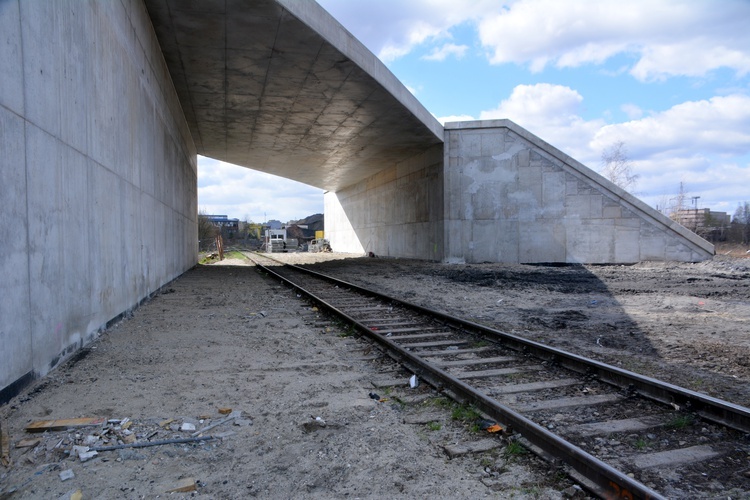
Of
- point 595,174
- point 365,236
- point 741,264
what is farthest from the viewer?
point 365,236

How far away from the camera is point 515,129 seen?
21.8 m

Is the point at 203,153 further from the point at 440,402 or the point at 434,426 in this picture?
the point at 434,426

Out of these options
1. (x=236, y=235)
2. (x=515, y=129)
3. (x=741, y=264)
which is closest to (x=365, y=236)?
(x=515, y=129)

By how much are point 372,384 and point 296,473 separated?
195 centimetres

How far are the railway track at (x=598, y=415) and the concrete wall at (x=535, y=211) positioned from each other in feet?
53.4

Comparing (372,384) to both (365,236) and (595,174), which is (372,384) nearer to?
(595,174)

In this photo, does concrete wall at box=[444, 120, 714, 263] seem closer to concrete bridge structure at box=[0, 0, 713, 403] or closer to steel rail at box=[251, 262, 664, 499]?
concrete bridge structure at box=[0, 0, 713, 403]

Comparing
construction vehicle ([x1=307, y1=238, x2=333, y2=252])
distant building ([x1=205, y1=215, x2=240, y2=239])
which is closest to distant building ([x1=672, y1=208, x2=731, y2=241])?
construction vehicle ([x1=307, y1=238, x2=333, y2=252])

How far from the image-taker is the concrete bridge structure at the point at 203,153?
466 centimetres

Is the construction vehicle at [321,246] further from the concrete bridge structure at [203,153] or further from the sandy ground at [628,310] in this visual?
the sandy ground at [628,310]

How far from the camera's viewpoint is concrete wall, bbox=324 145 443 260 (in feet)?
79.5

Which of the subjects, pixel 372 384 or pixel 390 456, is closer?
pixel 390 456

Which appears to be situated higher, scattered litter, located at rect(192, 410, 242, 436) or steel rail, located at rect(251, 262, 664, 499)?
steel rail, located at rect(251, 262, 664, 499)

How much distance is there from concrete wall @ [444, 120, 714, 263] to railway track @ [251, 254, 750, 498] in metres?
16.3
